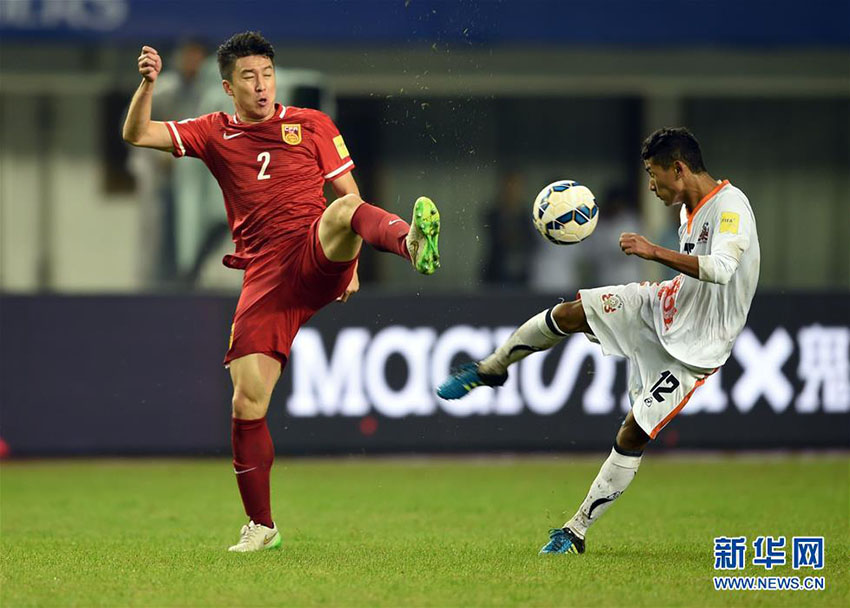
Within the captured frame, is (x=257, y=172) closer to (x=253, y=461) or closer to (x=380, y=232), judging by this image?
(x=380, y=232)

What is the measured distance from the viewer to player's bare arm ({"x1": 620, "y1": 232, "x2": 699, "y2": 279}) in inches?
252

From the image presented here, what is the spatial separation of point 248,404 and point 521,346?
1356 mm

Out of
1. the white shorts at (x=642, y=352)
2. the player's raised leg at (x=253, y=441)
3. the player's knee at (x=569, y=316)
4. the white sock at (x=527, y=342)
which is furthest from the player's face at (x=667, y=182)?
the player's raised leg at (x=253, y=441)

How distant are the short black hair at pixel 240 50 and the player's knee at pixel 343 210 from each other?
36.4 inches

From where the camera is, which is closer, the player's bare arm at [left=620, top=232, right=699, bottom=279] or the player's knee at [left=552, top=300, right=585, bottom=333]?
the player's bare arm at [left=620, top=232, right=699, bottom=279]

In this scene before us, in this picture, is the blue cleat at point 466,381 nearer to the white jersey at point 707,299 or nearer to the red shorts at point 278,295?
the red shorts at point 278,295

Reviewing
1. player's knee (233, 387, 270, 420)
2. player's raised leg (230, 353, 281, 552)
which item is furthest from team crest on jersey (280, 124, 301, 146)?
player's knee (233, 387, 270, 420)

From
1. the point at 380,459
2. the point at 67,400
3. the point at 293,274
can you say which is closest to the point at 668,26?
the point at 380,459

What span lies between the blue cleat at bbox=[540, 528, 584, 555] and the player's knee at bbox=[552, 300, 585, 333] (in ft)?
3.23

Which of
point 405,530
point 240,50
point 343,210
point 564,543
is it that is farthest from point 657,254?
point 405,530

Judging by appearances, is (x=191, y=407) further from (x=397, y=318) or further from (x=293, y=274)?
(x=293, y=274)

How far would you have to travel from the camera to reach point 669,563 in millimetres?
6844

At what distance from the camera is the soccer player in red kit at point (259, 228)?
7.11 metres

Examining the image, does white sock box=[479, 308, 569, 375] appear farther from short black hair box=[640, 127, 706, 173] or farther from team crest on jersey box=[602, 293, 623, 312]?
short black hair box=[640, 127, 706, 173]
